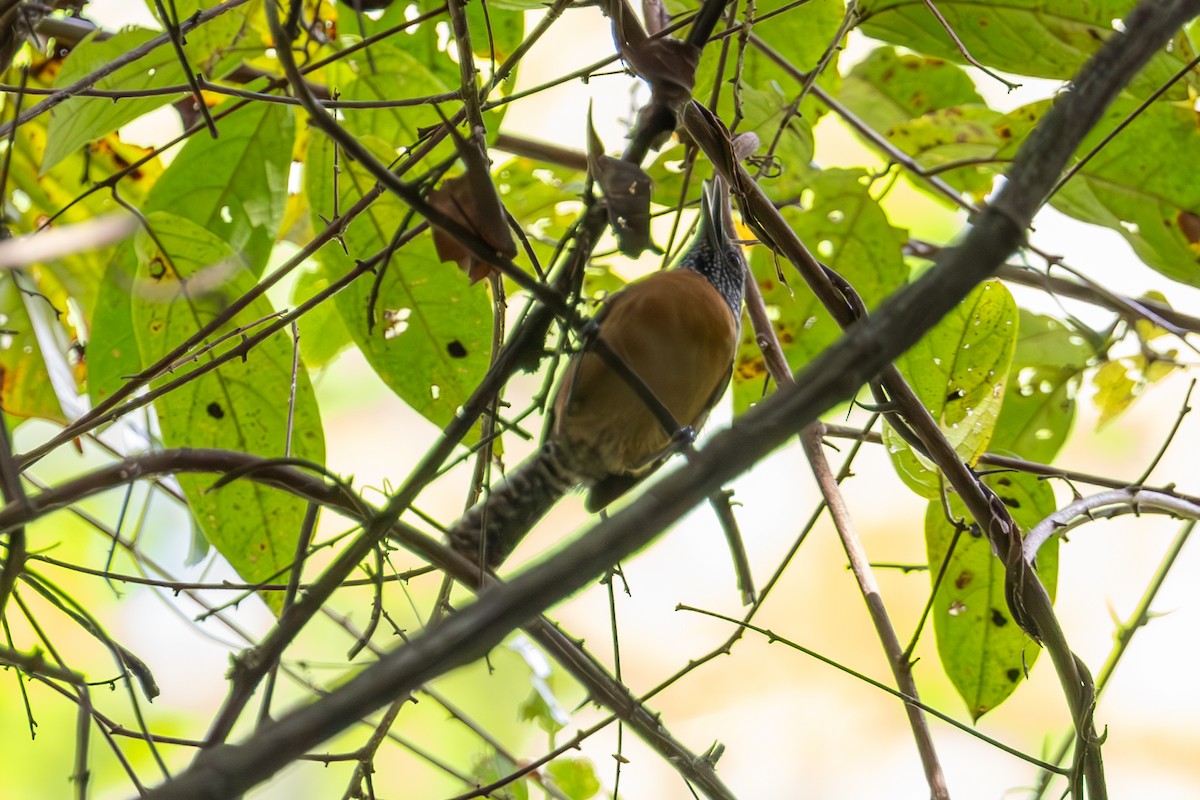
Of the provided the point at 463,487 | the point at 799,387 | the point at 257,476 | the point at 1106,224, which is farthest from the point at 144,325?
the point at 463,487

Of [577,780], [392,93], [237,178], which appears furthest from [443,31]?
[577,780]

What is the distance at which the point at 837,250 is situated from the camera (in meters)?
2.41

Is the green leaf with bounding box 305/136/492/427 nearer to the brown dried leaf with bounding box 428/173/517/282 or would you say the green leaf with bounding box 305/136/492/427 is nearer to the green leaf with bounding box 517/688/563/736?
the brown dried leaf with bounding box 428/173/517/282

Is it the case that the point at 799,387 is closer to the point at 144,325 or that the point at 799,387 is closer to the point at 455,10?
the point at 455,10

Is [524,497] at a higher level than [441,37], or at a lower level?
lower

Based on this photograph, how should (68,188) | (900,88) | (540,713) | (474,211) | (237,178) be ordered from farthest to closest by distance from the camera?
(900,88)
(68,188)
(540,713)
(237,178)
(474,211)

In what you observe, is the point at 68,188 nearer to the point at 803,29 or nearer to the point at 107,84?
the point at 107,84

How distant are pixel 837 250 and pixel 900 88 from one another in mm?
758

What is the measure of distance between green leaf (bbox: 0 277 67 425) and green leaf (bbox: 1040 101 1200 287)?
7.76 ft

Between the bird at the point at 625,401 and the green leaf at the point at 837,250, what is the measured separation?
0.46ft

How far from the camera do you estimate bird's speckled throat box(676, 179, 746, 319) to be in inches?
101

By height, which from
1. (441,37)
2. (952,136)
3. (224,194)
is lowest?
(224,194)

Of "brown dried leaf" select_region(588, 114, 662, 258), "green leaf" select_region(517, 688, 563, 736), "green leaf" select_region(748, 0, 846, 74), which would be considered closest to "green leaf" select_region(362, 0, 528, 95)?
"green leaf" select_region(748, 0, 846, 74)

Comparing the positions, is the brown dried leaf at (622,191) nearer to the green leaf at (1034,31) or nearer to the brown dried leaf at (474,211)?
the brown dried leaf at (474,211)
